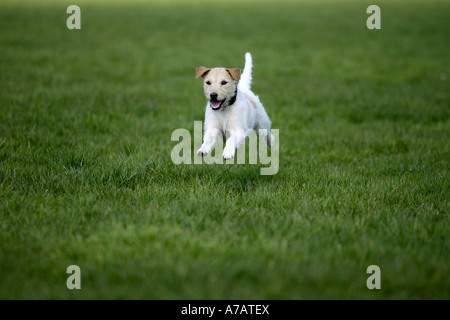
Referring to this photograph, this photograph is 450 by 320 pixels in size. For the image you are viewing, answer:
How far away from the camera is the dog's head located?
488 cm

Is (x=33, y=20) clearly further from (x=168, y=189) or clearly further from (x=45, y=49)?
(x=168, y=189)

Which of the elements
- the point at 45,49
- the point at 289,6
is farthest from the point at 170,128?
the point at 289,6

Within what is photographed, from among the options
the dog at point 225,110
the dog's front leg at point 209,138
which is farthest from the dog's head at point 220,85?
the dog's front leg at point 209,138

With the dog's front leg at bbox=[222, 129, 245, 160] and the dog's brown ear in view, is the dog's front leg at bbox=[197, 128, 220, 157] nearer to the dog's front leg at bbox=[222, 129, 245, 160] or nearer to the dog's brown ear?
the dog's front leg at bbox=[222, 129, 245, 160]

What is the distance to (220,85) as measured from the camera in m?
4.93

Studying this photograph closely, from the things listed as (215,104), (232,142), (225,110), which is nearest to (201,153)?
(232,142)

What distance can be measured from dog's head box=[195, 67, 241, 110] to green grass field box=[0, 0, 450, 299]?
84cm

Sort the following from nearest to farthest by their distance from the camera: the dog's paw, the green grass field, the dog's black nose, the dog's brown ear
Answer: the green grass field < the dog's paw < the dog's black nose < the dog's brown ear

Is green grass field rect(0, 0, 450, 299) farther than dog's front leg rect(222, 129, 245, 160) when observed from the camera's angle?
No

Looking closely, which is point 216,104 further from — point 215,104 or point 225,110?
point 225,110

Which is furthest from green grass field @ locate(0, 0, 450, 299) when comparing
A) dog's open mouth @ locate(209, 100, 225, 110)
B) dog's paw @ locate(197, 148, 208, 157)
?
dog's open mouth @ locate(209, 100, 225, 110)

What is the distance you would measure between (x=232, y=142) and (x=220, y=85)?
2.28ft

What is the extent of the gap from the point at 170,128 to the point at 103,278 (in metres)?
4.54

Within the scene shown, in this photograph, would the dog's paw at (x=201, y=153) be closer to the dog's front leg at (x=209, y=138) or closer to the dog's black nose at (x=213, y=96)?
the dog's front leg at (x=209, y=138)
